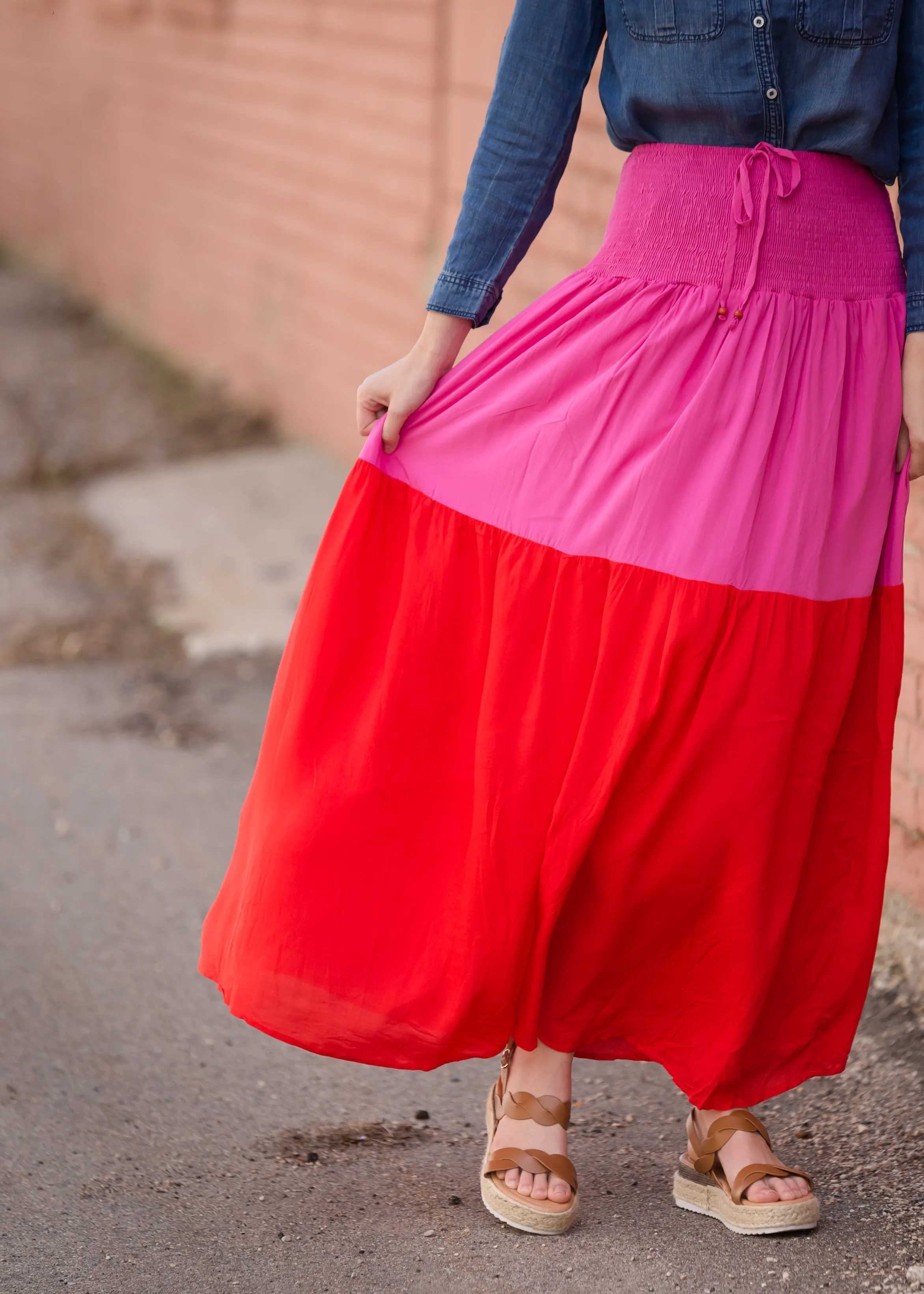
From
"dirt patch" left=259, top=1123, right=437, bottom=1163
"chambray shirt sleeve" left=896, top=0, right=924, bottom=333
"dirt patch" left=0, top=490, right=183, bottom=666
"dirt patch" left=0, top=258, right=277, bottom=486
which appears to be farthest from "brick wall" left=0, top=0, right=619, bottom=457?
"dirt patch" left=259, top=1123, right=437, bottom=1163

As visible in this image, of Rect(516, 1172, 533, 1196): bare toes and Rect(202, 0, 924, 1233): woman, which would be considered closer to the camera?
Rect(202, 0, 924, 1233): woman

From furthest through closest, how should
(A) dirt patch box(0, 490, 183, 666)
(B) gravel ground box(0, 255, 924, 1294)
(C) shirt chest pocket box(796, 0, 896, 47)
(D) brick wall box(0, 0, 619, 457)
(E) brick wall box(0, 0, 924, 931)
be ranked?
(D) brick wall box(0, 0, 619, 457), (A) dirt patch box(0, 490, 183, 666), (E) brick wall box(0, 0, 924, 931), (B) gravel ground box(0, 255, 924, 1294), (C) shirt chest pocket box(796, 0, 896, 47)

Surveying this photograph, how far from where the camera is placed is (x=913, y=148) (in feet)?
5.67

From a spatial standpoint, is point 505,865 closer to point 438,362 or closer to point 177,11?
point 438,362

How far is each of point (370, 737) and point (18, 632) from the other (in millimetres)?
2919

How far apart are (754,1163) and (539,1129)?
0.96ft

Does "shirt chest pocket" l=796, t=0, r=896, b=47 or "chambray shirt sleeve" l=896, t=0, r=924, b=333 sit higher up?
"shirt chest pocket" l=796, t=0, r=896, b=47

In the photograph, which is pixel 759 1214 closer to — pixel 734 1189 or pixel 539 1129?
pixel 734 1189

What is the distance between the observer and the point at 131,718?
12.8 feet

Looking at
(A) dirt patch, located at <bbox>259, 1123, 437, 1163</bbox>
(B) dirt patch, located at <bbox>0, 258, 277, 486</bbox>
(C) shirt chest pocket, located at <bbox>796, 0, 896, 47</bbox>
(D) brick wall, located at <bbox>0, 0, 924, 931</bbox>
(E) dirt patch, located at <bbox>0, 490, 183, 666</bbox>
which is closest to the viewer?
(C) shirt chest pocket, located at <bbox>796, 0, 896, 47</bbox>

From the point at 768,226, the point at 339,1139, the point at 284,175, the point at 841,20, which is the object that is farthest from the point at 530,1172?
the point at 284,175

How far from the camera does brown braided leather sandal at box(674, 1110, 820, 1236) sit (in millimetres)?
1924

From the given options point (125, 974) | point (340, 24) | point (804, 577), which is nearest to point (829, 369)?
point (804, 577)

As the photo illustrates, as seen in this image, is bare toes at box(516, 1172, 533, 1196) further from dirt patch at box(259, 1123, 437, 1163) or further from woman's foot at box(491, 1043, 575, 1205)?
dirt patch at box(259, 1123, 437, 1163)
